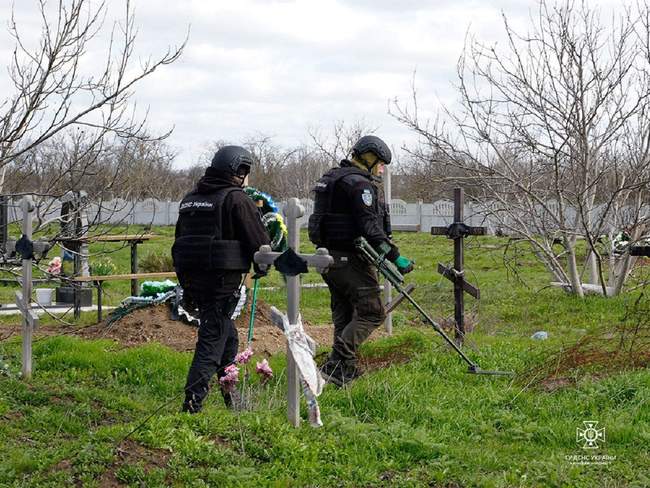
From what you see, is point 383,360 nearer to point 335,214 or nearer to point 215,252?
point 335,214

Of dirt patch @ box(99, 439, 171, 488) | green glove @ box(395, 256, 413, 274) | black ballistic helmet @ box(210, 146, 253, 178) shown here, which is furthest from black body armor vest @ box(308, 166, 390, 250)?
dirt patch @ box(99, 439, 171, 488)

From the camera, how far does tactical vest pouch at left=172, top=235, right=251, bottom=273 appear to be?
616 centimetres

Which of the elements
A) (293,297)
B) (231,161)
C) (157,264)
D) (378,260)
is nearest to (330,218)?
(378,260)

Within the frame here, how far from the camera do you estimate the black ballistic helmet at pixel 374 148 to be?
739 cm

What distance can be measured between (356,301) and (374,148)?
1.27 metres

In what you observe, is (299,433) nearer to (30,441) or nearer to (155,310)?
(30,441)

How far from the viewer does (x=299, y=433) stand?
17.3 ft

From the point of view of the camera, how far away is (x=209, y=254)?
617 centimetres

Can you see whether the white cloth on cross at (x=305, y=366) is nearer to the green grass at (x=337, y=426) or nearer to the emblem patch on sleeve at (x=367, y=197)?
the green grass at (x=337, y=426)

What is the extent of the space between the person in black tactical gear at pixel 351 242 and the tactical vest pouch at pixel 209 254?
1130mm

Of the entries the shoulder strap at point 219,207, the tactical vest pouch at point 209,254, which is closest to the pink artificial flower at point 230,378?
the tactical vest pouch at point 209,254

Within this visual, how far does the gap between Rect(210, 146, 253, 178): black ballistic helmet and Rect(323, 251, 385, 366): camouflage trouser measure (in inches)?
46.7

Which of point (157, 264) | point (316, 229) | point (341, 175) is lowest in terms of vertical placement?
point (157, 264)

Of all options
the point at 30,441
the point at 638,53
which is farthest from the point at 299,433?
the point at 638,53
